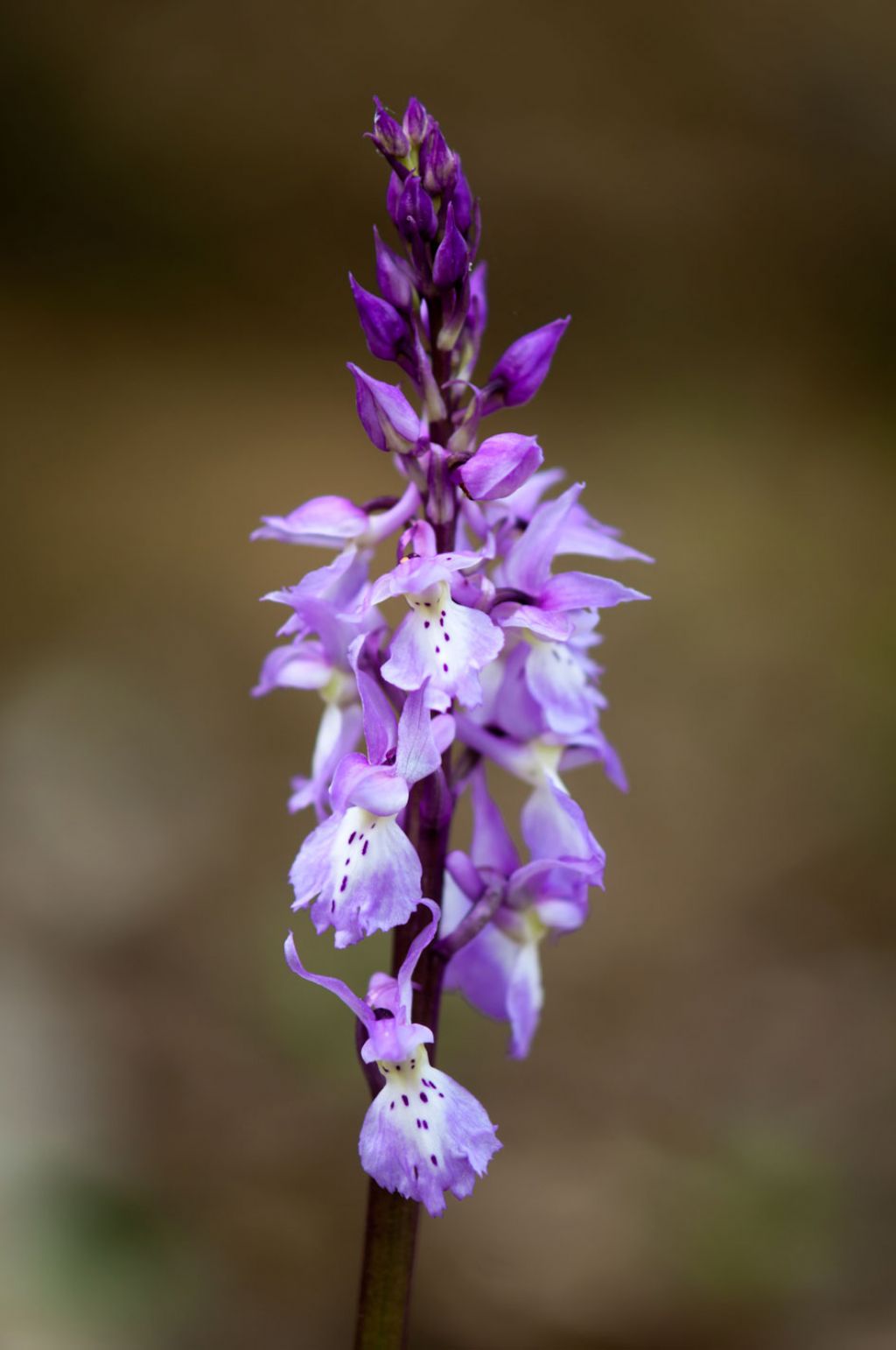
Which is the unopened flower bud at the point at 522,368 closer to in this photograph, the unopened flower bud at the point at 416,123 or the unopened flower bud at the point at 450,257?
the unopened flower bud at the point at 450,257

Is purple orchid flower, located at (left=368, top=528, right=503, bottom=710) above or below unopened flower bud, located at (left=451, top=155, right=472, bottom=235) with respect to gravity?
below

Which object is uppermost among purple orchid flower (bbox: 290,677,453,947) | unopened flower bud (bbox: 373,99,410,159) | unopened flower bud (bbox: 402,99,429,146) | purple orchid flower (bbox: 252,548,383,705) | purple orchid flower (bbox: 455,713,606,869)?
unopened flower bud (bbox: 402,99,429,146)

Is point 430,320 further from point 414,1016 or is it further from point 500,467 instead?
point 414,1016

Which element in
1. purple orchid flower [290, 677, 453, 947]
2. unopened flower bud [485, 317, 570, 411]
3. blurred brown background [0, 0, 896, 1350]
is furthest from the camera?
blurred brown background [0, 0, 896, 1350]

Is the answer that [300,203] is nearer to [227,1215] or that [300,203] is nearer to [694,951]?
[694,951]

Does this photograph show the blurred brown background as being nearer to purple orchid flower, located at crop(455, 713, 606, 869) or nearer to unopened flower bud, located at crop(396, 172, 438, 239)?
purple orchid flower, located at crop(455, 713, 606, 869)

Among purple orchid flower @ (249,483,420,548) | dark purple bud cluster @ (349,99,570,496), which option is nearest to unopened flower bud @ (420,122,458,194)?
dark purple bud cluster @ (349,99,570,496)

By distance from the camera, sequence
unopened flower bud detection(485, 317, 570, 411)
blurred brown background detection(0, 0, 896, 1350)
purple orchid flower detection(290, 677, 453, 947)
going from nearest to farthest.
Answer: purple orchid flower detection(290, 677, 453, 947) < unopened flower bud detection(485, 317, 570, 411) < blurred brown background detection(0, 0, 896, 1350)

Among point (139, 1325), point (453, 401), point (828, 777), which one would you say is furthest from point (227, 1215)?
point (828, 777)
